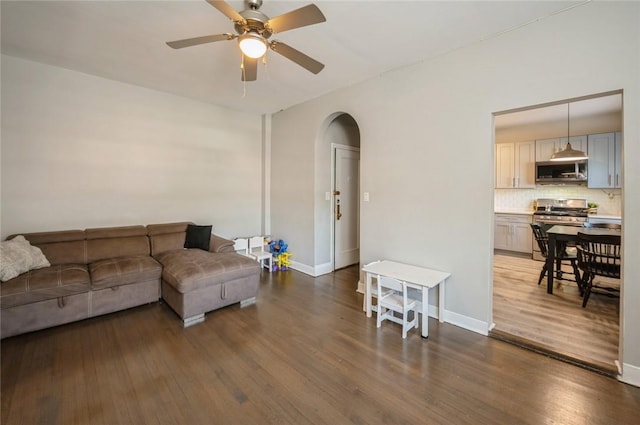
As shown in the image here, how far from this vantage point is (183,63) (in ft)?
10.2

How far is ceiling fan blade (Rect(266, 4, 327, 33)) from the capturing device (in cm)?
166

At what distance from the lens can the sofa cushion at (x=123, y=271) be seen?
9.16 ft

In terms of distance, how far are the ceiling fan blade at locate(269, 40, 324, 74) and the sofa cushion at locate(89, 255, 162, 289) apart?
268 centimetres

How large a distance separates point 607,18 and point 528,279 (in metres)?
3.41

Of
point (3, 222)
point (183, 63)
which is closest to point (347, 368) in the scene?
point (183, 63)

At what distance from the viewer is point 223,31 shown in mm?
2488

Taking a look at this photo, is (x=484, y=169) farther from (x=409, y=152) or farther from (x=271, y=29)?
(x=271, y=29)

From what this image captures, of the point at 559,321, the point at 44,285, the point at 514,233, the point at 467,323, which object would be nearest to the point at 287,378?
the point at 467,323

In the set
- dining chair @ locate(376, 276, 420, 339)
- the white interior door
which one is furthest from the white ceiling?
dining chair @ locate(376, 276, 420, 339)

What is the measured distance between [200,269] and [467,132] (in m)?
3.08

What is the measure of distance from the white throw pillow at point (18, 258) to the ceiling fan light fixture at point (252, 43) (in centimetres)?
286

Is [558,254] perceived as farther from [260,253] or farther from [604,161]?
[260,253]

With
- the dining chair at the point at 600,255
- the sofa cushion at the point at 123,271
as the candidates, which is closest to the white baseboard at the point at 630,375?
the dining chair at the point at 600,255

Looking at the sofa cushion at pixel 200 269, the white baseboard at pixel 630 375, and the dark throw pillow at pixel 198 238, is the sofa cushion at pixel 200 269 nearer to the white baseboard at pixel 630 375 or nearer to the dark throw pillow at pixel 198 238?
the dark throw pillow at pixel 198 238
